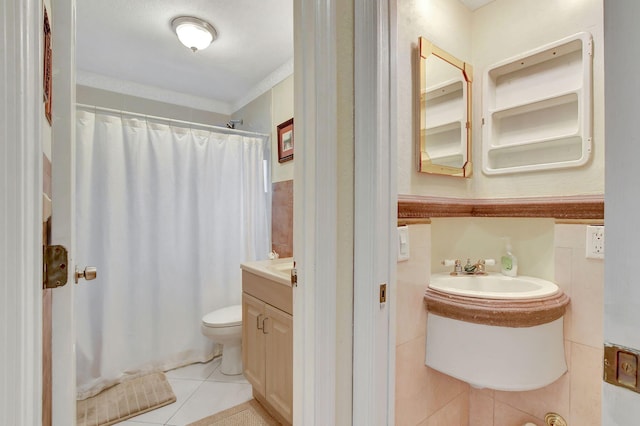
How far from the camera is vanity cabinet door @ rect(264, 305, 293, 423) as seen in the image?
1.46m

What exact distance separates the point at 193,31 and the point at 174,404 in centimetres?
231

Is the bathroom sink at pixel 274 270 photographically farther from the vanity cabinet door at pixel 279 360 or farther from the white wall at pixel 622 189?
the white wall at pixel 622 189

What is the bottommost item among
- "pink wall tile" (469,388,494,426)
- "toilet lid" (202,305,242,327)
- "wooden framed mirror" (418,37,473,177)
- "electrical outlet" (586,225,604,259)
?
"pink wall tile" (469,388,494,426)

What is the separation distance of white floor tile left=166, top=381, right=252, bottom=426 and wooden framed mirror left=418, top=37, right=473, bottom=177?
1746mm

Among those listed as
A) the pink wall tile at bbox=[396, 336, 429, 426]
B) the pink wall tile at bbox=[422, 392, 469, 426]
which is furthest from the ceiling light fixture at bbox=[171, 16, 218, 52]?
the pink wall tile at bbox=[422, 392, 469, 426]

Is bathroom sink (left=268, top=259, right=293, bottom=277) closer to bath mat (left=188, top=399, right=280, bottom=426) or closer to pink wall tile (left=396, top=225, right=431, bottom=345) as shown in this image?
pink wall tile (left=396, top=225, right=431, bottom=345)

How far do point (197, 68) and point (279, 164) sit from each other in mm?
1038

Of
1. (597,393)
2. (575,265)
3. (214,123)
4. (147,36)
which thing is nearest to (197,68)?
(147,36)

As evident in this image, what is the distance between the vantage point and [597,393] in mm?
1233

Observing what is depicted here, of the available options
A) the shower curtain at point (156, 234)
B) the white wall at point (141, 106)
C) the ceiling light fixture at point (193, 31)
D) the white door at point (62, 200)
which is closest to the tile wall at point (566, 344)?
the white door at point (62, 200)

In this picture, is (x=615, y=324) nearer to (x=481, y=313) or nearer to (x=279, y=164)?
(x=481, y=313)

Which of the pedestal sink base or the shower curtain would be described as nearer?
the pedestal sink base

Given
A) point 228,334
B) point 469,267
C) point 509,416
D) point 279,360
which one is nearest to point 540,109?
point 469,267

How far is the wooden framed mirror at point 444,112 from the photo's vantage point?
136 cm
